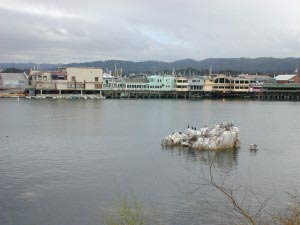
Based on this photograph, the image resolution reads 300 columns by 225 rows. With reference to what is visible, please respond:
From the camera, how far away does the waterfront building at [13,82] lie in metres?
113

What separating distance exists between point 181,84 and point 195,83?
13.2ft

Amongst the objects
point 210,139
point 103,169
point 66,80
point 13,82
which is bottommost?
point 103,169

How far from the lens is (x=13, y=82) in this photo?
114 m

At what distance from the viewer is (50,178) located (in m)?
23.1

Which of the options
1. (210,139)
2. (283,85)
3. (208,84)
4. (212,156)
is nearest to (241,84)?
(208,84)

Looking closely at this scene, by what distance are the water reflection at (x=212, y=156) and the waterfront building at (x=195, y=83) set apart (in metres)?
83.7

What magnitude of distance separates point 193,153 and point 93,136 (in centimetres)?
1241

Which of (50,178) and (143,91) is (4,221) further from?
(143,91)

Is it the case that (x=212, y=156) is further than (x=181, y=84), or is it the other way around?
(x=181, y=84)

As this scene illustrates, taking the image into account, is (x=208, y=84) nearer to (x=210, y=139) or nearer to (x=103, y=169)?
(x=210, y=139)

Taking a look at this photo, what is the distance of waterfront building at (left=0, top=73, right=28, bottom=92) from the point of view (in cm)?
11312

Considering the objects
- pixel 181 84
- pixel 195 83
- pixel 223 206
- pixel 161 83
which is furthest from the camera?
pixel 161 83

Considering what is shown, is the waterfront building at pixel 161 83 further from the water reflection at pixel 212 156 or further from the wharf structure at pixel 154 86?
the water reflection at pixel 212 156

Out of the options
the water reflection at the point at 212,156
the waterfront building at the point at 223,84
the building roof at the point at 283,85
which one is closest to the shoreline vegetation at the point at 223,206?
the water reflection at the point at 212,156
